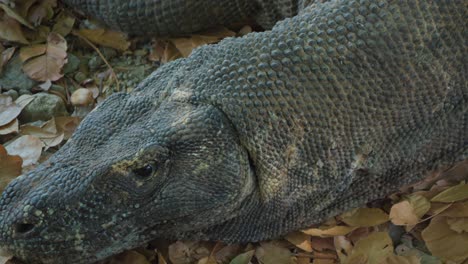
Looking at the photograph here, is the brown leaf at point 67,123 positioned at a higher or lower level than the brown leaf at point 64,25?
lower

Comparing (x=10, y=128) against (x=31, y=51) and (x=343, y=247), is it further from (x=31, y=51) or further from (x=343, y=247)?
(x=343, y=247)

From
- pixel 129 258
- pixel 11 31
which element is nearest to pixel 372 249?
pixel 129 258

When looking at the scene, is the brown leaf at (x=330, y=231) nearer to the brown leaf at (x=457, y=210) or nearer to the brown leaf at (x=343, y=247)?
the brown leaf at (x=343, y=247)

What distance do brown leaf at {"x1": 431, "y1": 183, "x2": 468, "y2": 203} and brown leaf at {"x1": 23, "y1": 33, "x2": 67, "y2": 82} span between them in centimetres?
141

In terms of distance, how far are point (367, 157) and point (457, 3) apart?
48 cm

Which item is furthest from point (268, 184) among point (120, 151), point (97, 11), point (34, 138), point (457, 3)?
point (97, 11)

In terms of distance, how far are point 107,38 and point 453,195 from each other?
4.63 feet

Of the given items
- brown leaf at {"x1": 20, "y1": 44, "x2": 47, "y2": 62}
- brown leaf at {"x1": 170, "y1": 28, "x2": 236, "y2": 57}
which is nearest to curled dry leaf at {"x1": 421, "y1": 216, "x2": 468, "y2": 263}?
brown leaf at {"x1": 170, "y1": 28, "x2": 236, "y2": 57}

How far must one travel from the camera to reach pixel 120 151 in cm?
158

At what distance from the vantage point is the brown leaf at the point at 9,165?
6.44 ft

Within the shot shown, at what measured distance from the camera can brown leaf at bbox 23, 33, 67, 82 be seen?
2385 mm

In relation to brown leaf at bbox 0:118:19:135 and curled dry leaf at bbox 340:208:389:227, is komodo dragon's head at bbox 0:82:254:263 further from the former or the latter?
brown leaf at bbox 0:118:19:135

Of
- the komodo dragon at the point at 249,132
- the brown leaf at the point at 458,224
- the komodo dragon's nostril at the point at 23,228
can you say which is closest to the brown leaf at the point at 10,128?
the komodo dragon at the point at 249,132

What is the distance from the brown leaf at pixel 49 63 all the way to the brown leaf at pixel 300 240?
1076 mm
